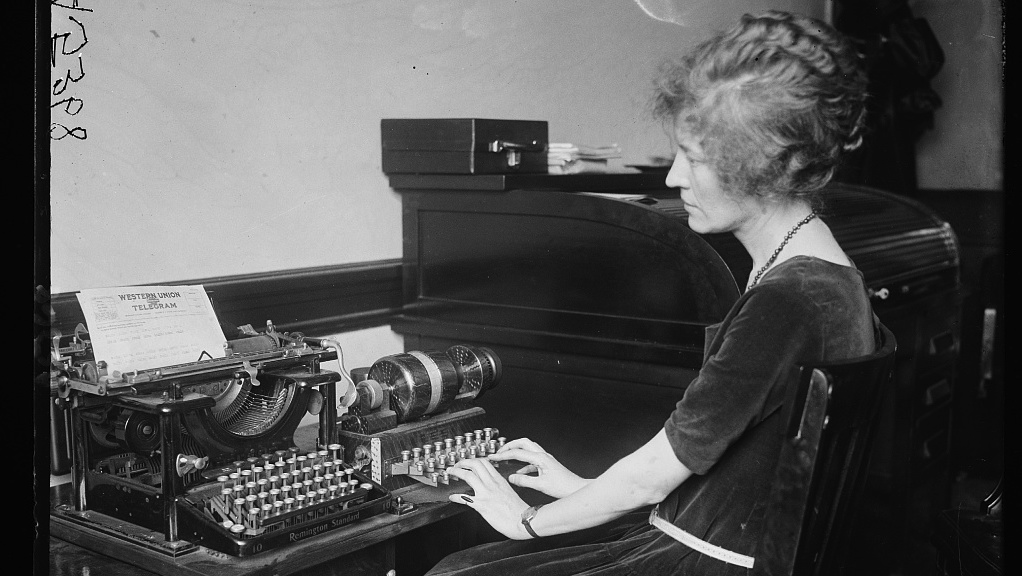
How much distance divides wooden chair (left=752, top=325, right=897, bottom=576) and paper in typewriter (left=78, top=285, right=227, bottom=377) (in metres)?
1.27

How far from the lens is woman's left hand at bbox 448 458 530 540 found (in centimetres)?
204

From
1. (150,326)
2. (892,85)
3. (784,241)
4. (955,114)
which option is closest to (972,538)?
(784,241)

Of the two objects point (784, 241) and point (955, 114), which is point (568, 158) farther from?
point (955, 114)

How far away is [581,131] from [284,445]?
206cm

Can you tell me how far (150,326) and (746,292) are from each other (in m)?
1.24

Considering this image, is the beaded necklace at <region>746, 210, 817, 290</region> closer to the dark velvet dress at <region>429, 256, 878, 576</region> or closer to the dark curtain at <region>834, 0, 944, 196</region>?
the dark velvet dress at <region>429, 256, 878, 576</region>

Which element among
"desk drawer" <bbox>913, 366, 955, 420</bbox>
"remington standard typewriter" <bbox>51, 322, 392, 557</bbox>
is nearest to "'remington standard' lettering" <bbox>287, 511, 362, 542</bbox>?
"remington standard typewriter" <bbox>51, 322, 392, 557</bbox>

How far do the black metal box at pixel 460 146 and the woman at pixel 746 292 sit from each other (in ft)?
3.96

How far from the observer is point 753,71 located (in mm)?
1765

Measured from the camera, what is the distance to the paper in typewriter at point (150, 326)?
198 centimetres

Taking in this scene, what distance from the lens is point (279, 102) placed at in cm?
288

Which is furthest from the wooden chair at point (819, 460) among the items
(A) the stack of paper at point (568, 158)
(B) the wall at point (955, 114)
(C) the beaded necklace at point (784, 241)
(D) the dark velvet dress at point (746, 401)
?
(B) the wall at point (955, 114)
